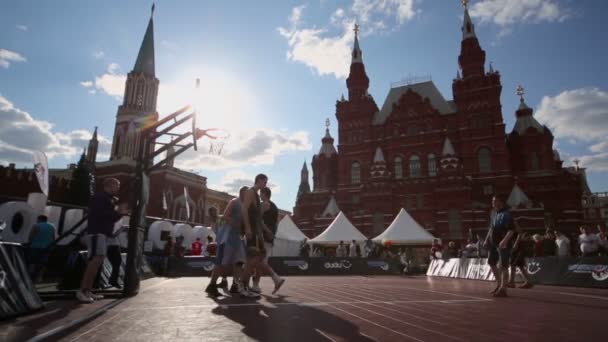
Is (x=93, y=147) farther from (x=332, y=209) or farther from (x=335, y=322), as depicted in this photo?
(x=335, y=322)

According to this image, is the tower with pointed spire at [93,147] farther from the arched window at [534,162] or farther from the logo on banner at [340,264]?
the arched window at [534,162]

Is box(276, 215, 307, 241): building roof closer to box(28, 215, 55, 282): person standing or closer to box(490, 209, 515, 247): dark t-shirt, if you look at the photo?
box(28, 215, 55, 282): person standing

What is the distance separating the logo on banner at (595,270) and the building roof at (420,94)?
32594mm

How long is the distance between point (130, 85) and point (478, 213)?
44139 mm

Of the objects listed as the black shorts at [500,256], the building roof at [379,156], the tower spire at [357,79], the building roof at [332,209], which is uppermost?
the tower spire at [357,79]

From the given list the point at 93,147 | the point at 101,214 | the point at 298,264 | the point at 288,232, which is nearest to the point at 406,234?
the point at 288,232

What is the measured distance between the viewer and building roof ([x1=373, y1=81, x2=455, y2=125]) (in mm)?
40875

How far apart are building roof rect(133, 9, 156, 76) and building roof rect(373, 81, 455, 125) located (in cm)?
3088

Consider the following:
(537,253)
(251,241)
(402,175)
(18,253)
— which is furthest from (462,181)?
(18,253)

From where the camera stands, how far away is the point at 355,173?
41.9 m

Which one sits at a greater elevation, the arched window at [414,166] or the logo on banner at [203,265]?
the arched window at [414,166]

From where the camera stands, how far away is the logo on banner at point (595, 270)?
9.18 m

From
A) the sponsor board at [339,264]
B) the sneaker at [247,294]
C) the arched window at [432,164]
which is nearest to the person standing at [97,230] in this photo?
the sneaker at [247,294]

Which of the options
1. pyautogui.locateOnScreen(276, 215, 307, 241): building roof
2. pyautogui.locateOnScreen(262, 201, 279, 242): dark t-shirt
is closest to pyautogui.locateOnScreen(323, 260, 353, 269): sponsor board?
pyautogui.locateOnScreen(276, 215, 307, 241): building roof
